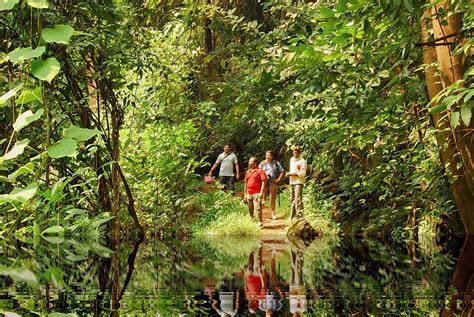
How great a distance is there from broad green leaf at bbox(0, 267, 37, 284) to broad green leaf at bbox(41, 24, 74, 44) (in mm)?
1676

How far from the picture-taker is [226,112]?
33.8 feet

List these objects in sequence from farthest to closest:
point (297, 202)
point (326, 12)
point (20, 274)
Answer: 1. point (297, 202)
2. point (326, 12)
3. point (20, 274)

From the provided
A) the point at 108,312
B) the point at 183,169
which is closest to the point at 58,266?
the point at 108,312

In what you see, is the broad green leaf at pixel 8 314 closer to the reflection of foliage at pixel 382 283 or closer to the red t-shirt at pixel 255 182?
the reflection of foliage at pixel 382 283

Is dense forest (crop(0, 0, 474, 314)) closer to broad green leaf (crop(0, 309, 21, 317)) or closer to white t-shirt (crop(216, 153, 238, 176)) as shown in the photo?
broad green leaf (crop(0, 309, 21, 317))

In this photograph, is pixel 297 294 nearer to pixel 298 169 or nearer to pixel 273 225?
pixel 298 169

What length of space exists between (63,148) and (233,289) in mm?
1624

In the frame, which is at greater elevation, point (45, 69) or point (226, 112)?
point (226, 112)

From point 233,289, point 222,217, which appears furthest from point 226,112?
point 233,289

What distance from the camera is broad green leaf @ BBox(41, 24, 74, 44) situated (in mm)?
2145

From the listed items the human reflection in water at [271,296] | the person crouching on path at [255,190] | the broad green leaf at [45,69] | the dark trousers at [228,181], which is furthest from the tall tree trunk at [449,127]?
the dark trousers at [228,181]

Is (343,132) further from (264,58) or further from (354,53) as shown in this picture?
(354,53)

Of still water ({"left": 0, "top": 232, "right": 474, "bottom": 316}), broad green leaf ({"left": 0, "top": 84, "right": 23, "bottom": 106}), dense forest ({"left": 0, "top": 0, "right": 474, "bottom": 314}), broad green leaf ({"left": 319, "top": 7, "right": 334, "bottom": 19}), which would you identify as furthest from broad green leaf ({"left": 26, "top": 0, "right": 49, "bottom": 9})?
broad green leaf ({"left": 319, "top": 7, "right": 334, "bottom": 19})

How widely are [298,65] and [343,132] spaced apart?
210 centimetres
